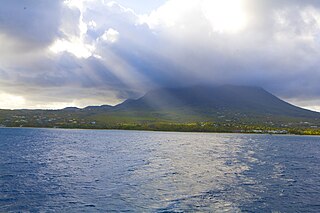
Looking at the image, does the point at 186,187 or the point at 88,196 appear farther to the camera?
the point at 186,187

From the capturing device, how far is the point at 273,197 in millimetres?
46094

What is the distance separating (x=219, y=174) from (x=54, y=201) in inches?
1282

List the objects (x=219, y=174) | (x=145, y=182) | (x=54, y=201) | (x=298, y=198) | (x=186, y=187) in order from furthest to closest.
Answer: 1. (x=219, y=174)
2. (x=145, y=182)
3. (x=186, y=187)
4. (x=298, y=198)
5. (x=54, y=201)

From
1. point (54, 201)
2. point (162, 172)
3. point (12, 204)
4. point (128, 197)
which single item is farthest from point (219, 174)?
point (12, 204)

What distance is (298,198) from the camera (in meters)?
45.9

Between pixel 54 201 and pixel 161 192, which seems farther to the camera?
pixel 161 192

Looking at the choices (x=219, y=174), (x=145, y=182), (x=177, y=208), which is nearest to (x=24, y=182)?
(x=145, y=182)

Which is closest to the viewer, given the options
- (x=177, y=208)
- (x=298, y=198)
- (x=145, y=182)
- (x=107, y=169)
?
(x=177, y=208)

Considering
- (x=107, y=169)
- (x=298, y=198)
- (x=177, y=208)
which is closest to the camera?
(x=177, y=208)

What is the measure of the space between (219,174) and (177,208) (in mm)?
27125

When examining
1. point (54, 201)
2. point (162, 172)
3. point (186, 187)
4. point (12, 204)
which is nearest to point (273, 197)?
point (186, 187)

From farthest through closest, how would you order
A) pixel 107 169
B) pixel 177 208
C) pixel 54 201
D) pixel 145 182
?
pixel 107 169, pixel 145 182, pixel 54 201, pixel 177 208

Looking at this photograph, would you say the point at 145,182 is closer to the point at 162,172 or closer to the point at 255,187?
the point at 162,172

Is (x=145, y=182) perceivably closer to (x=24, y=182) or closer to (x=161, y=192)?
(x=161, y=192)
